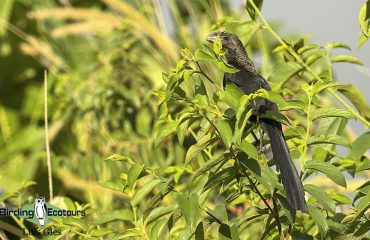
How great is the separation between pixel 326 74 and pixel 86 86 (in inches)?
88.1

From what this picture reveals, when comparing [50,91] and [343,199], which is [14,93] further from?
[343,199]

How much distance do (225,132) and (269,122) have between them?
54cm

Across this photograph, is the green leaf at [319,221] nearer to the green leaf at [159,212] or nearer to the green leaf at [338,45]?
the green leaf at [159,212]

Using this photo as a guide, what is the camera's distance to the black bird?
178 centimetres

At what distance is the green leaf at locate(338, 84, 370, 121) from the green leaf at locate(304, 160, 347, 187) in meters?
0.73

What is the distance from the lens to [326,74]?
2.58 meters

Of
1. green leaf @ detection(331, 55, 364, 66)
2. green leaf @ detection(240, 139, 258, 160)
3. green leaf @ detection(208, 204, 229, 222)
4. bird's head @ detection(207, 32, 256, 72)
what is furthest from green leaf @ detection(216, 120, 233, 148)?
green leaf @ detection(331, 55, 364, 66)

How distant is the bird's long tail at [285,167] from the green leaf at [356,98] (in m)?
0.41

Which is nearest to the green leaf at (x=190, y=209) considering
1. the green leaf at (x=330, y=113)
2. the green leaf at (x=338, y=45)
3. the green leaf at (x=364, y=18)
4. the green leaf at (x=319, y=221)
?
the green leaf at (x=319, y=221)

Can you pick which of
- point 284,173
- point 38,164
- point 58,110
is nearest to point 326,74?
A: point 284,173

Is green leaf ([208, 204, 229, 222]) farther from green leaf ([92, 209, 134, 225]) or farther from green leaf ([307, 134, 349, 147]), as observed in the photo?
green leaf ([92, 209, 134, 225])

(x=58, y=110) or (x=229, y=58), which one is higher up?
(x=58, y=110)

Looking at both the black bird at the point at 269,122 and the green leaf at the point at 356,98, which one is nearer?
the black bird at the point at 269,122

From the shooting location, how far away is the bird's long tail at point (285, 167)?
176cm
